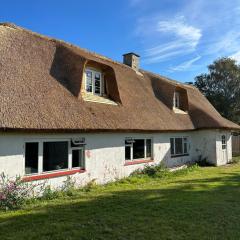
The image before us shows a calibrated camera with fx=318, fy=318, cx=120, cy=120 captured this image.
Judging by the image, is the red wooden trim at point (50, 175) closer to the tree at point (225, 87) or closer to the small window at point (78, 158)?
the small window at point (78, 158)

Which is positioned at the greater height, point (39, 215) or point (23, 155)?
point (23, 155)

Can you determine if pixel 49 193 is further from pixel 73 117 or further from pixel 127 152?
pixel 127 152

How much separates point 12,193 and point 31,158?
1.43 meters

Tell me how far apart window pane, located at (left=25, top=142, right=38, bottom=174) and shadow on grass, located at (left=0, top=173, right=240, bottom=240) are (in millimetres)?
1669

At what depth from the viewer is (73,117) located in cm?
1180

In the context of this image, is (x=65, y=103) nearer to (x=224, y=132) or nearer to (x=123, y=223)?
(x=123, y=223)

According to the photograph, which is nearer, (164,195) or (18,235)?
(18,235)

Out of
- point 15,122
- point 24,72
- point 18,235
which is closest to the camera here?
point 18,235

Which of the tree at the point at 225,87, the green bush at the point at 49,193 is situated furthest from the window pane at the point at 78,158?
the tree at the point at 225,87

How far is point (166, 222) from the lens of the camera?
7.67m

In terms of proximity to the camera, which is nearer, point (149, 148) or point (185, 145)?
point (149, 148)

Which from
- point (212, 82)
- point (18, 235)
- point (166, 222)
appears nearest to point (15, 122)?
point (18, 235)

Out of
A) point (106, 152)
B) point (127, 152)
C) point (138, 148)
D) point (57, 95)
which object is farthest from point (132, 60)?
point (57, 95)

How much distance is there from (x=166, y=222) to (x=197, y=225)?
73 centimetres
